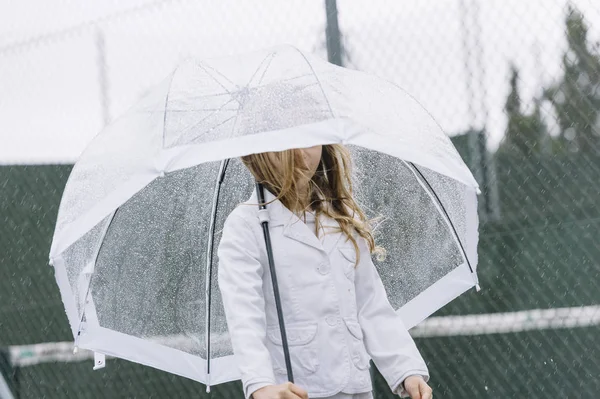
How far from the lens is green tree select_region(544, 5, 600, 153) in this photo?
3.78 meters

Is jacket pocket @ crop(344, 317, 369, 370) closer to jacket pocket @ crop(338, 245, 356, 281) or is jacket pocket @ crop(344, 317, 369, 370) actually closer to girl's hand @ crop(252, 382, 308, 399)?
jacket pocket @ crop(338, 245, 356, 281)

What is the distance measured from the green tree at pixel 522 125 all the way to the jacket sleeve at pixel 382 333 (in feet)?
4.56

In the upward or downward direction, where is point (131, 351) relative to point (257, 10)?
downward

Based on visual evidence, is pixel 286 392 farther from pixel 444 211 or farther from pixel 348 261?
pixel 444 211

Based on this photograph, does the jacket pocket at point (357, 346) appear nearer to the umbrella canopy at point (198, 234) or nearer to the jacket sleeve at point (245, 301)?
the jacket sleeve at point (245, 301)

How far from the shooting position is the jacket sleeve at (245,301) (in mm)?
2383

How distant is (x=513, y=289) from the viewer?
390 cm

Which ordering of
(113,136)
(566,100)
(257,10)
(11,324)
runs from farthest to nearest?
1. (11,324)
2. (257,10)
3. (566,100)
4. (113,136)

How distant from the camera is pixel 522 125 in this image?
12.7ft

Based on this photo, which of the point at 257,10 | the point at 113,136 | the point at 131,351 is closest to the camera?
the point at 113,136

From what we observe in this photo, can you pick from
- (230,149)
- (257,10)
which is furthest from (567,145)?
(230,149)

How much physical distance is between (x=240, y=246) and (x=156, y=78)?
2192 millimetres

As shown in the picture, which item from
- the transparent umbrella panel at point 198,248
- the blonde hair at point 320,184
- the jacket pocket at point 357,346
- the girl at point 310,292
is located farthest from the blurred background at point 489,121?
the jacket pocket at point 357,346

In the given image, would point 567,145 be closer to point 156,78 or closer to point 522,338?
point 522,338
